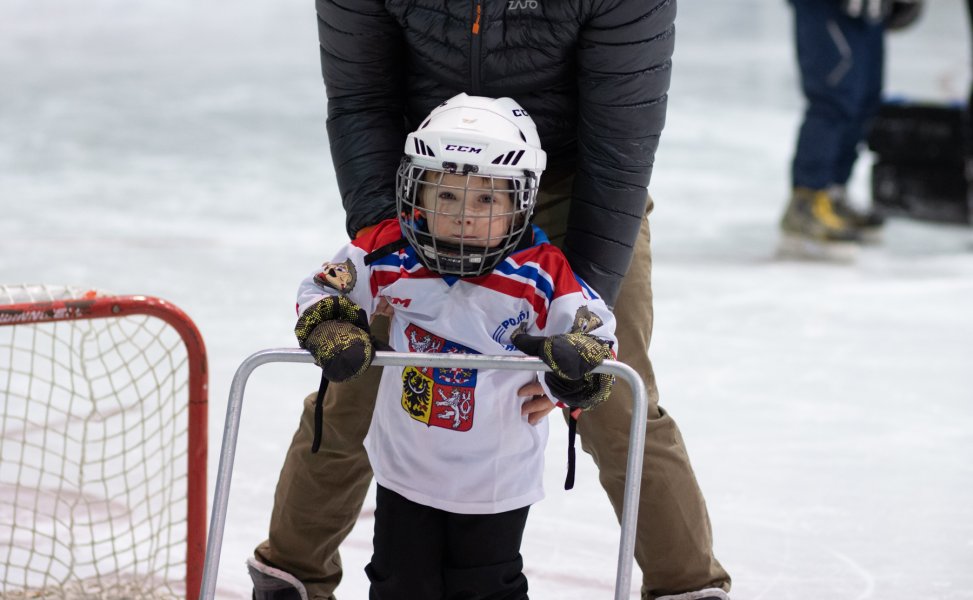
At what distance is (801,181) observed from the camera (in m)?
4.82

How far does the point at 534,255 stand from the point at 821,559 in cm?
106

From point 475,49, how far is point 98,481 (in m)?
1.16

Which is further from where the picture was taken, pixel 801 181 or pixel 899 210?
pixel 899 210

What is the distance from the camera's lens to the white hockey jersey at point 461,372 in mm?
1644

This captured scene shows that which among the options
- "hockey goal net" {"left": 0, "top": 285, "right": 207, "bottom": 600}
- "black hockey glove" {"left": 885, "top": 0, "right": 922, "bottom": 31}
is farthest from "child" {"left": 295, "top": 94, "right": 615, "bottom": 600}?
"black hockey glove" {"left": 885, "top": 0, "right": 922, "bottom": 31}

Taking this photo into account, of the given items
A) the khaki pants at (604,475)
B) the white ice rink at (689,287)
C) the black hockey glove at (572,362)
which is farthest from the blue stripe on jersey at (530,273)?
the white ice rink at (689,287)

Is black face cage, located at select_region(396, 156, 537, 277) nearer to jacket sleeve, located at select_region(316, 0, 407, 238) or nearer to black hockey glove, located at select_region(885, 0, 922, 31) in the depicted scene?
jacket sleeve, located at select_region(316, 0, 407, 238)

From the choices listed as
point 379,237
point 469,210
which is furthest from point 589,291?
point 379,237

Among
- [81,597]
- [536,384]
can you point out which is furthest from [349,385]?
[81,597]

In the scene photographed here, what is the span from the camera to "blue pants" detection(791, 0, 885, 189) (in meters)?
4.70

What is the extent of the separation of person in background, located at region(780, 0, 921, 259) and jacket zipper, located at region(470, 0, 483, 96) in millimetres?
3254

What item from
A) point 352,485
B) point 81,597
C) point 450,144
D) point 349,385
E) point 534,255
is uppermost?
point 450,144

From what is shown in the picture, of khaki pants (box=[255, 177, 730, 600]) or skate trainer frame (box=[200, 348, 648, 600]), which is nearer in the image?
skate trainer frame (box=[200, 348, 648, 600])

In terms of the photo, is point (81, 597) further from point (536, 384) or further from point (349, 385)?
point (536, 384)
